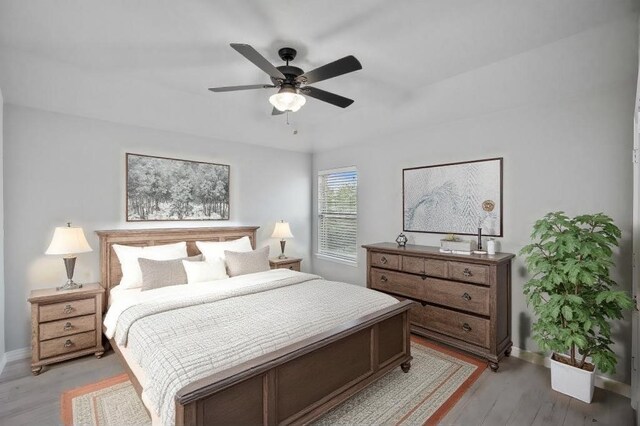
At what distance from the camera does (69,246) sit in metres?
2.97

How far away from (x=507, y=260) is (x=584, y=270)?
76cm

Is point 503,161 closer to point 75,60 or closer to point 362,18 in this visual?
point 362,18

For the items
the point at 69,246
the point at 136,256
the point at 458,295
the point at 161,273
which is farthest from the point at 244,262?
the point at 458,295

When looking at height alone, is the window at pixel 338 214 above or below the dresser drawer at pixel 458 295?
above

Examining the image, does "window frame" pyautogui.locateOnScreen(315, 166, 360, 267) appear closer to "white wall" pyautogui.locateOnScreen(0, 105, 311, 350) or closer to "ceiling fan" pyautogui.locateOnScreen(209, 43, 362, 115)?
"white wall" pyautogui.locateOnScreen(0, 105, 311, 350)

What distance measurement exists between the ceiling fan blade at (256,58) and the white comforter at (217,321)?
1.82 meters

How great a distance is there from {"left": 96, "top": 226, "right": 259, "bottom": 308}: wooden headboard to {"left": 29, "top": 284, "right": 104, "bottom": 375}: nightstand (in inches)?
8.9

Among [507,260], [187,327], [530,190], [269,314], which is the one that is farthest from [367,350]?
[530,190]

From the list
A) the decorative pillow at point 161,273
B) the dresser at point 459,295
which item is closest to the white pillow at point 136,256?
the decorative pillow at point 161,273

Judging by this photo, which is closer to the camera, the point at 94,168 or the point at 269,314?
the point at 269,314

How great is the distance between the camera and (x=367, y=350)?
2.46m

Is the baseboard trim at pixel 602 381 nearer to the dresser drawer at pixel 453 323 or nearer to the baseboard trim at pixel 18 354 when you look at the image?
the dresser drawer at pixel 453 323

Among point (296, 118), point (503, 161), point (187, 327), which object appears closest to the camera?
point (187, 327)

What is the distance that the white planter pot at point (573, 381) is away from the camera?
7.93 ft
